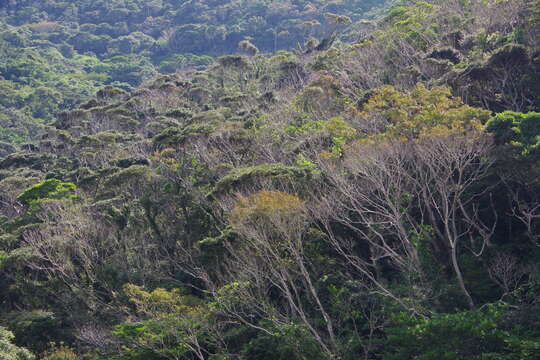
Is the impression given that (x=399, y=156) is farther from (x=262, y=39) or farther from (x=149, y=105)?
(x=262, y=39)

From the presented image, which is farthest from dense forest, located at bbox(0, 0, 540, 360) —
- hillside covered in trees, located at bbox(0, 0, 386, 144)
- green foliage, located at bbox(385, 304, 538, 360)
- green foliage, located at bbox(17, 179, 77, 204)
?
hillside covered in trees, located at bbox(0, 0, 386, 144)

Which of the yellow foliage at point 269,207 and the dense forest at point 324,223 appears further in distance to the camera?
the dense forest at point 324,223

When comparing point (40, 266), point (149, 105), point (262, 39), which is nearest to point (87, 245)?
point (40, 266)

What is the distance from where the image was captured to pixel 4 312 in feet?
77.8

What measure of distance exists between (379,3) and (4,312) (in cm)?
9337

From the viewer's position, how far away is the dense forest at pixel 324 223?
16859 mm

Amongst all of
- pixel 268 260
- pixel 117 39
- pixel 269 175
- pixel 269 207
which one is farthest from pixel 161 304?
pixel 117 39

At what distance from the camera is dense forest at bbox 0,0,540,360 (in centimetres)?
1686

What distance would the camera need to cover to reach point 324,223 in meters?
18.2

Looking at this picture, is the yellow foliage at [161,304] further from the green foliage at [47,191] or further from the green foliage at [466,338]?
the green foliage at [47,191]

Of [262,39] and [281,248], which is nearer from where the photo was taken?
[281,248]

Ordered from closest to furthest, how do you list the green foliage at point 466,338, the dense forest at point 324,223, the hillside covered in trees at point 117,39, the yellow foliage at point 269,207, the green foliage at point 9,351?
the green foliage at point 466,338
the yellow foliage at point 269,207
the dense forest at point 324,223
the green foliage at point 9,351
the hillside covered in trees at point 117,39

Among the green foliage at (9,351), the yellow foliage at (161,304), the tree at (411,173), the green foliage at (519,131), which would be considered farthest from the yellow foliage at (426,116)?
the green foliage at (9,351)

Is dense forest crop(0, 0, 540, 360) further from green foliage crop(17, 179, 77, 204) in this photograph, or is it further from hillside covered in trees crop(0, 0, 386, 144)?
hillside covered in trees crop(0, 0, 386, 144)
